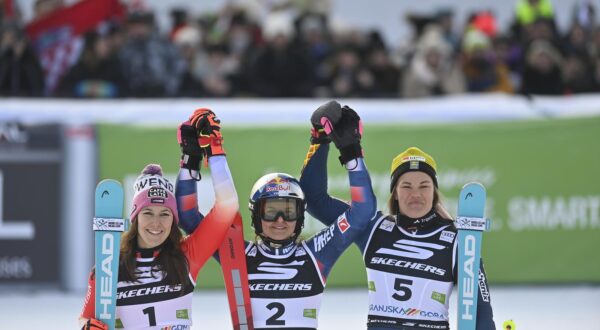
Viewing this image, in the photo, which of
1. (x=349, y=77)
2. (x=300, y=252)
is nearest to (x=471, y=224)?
(x=300, y=252)

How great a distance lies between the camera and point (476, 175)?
11.9 meters

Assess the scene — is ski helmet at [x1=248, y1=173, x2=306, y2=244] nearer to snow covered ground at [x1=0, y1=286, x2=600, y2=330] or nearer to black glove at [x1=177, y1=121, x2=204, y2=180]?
black glove at [x1=177, y1=121, x2=204, y2=180]

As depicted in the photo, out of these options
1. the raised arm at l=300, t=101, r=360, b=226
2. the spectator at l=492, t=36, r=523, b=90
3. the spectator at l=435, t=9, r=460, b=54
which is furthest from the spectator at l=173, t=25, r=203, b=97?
the raised arm at l=300, t=101, r=360, b=226

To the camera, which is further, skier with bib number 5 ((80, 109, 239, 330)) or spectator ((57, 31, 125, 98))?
spectator ((57, 31, 125, 98))

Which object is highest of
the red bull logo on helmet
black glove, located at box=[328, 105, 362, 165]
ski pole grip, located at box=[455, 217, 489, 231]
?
black glove, located at box=[328, 105, 362, 165]

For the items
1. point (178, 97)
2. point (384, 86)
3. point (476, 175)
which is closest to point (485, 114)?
point (476, 175)

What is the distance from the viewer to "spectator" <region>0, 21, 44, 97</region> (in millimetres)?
12523

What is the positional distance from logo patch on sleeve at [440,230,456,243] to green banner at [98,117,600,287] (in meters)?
5.06

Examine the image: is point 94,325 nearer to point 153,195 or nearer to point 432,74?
point 153,195

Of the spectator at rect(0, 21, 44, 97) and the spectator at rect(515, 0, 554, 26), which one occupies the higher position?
the spectator at rect(515, 0, 554, 26)

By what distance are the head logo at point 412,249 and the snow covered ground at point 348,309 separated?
10.3 ft

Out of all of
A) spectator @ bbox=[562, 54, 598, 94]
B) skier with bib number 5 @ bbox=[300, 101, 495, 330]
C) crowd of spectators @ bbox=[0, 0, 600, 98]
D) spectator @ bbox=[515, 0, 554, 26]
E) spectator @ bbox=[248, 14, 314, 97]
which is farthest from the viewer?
spectator @ bbox=[515, 0, 554, 26]

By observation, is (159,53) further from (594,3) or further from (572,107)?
(594,3)

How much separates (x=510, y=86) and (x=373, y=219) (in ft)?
26.0
